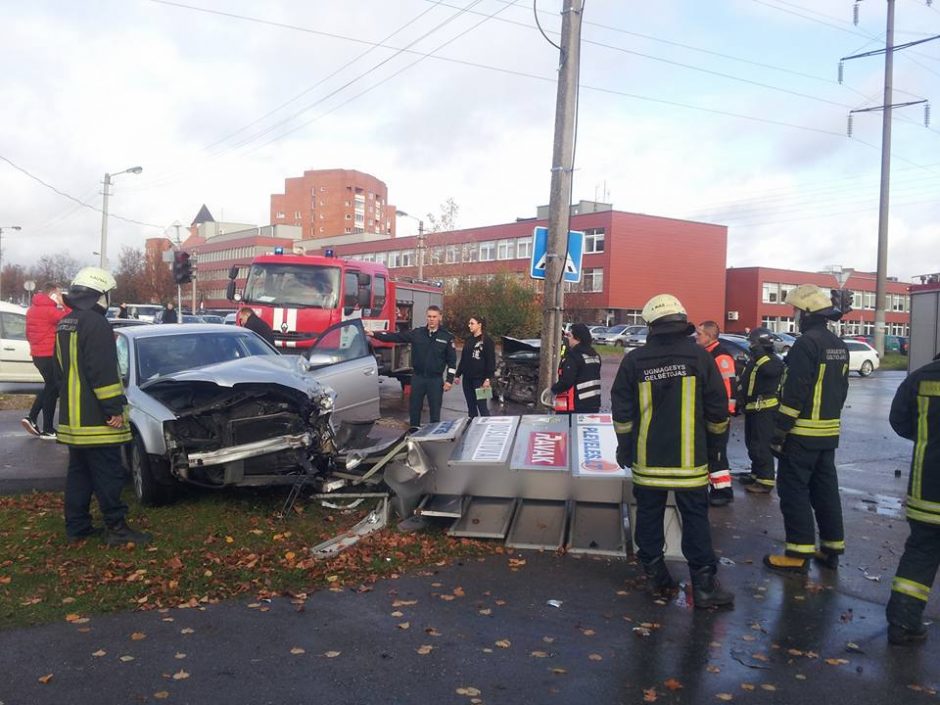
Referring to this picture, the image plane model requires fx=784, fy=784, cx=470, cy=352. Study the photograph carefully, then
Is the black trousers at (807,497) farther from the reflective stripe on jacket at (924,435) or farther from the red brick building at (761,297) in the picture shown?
the red brick building at (761,297)

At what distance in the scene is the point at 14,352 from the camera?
15.9 metres

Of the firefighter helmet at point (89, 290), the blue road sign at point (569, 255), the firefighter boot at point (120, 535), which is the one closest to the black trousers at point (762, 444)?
the blue road sign at point (569, 255)

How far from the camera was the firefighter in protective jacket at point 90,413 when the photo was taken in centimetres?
580

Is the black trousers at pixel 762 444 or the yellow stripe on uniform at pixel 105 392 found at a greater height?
the yellow stripe on uniform at pixel 105 392

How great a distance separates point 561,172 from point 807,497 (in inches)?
227

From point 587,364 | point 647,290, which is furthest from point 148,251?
point 587,364

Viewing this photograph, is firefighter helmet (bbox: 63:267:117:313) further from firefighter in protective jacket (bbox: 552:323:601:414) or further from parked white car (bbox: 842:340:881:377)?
parked white car (bbox: 842:340:881:377)

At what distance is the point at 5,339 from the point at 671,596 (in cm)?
1523

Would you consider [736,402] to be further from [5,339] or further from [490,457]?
[5,339]

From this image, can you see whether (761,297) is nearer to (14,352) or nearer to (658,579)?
(14,352)

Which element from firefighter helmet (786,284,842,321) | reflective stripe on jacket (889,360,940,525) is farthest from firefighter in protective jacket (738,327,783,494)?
reflective stripe on jacket (889,360,940,525)

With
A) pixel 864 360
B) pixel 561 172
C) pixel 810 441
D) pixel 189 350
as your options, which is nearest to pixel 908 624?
pixel 810 441

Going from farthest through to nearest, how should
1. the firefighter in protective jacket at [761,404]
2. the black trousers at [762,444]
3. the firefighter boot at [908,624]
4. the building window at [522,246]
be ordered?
the building window at [522,246] < the black trousers at [762,444] < the firefighter in protective jacket at [761,404] < the firefighter boot at [908,624]

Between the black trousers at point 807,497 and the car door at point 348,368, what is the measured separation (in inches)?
205
